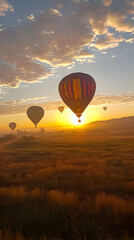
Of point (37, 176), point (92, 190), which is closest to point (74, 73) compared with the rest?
point (37, 176)

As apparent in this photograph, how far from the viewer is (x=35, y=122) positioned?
80.2 meters

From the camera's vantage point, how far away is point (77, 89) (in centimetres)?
3528

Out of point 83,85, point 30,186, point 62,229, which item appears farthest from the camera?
point 83,85

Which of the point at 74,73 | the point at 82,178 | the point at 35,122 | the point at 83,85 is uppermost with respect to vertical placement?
the point at 74,73

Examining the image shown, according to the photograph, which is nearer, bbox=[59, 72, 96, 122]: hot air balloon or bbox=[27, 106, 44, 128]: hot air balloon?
bbox=[59, 72, 96, 122]: hot air balloon

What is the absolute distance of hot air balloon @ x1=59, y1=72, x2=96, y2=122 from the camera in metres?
35.6

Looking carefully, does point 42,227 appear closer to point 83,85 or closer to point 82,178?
point 82,178

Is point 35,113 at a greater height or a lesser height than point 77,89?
lesser

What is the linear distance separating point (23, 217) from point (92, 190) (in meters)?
4.62

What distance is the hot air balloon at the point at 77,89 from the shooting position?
117ft

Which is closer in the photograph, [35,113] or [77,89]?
[77,89]

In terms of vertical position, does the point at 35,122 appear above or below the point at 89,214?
above

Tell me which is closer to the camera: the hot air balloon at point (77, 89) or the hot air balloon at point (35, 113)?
the hot air balloon at point (77, 89)

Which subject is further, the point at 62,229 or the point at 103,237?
the point at 62,229
